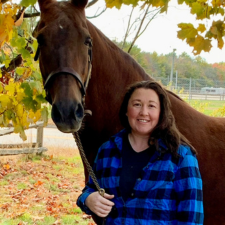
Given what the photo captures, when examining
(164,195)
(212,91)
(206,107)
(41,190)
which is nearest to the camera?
(164,195)

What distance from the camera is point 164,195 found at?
1537mm

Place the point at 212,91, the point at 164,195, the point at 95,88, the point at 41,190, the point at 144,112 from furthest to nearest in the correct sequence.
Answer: the point at 212,91 < the point at 41,190 < the point at 95,88 < the point at 144,112 < the point at 164,195

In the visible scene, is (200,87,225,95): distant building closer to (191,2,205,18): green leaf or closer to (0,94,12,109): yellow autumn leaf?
(191,2,205,18): green leaf

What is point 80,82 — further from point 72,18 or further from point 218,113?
point 218,113

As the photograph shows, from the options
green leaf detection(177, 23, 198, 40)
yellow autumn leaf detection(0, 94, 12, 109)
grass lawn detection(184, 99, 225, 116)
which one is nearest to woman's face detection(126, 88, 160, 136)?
green leaf detection(177, 23, 198, 40)

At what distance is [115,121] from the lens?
2135mm

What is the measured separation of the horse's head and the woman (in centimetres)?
33

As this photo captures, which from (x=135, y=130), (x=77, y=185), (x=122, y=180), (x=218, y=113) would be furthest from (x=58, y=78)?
(x=218, y=113)

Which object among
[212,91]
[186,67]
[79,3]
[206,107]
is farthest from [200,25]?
[186,67]

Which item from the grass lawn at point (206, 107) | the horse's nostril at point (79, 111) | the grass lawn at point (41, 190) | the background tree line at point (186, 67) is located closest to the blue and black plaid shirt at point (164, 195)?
the horse's nostril at point (79, 111)

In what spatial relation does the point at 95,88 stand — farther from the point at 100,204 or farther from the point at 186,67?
the point at 186,67

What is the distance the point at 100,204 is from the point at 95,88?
0.85m

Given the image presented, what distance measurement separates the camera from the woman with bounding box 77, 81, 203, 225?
1526 mm

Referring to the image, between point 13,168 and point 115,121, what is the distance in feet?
17.9
